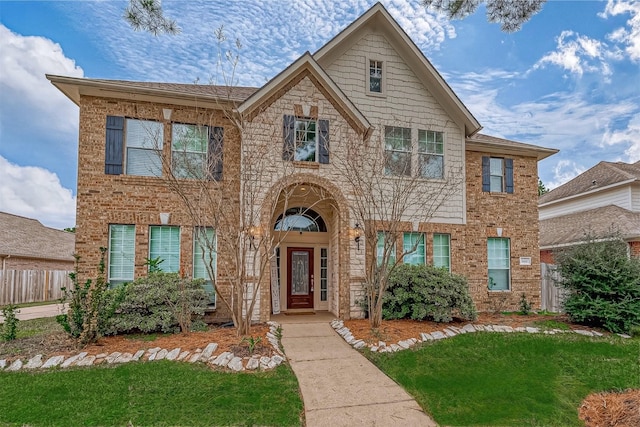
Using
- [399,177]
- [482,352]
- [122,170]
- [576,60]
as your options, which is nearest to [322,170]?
[399,177]

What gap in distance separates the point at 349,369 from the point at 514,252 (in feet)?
31.6

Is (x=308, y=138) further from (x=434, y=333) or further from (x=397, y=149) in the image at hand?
(x=434, y=333)

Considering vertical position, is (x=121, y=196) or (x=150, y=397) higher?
(x=121, y=196)

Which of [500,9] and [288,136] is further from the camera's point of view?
[288,136]

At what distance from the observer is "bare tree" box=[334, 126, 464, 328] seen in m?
10.5

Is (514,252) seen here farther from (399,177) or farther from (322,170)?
(322,170)

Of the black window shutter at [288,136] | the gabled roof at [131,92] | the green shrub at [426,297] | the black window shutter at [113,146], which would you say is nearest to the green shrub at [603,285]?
the green shrub at [426,297]

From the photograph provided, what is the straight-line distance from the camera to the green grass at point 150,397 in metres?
4.96

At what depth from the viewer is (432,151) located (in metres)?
12.8

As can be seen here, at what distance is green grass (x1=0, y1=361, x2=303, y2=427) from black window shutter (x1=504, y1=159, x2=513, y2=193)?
36.9 ft

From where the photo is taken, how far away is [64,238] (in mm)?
26969

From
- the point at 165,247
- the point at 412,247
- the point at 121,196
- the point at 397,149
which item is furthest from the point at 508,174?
the point at 121,196

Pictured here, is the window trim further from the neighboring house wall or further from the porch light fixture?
the neighboring house wall

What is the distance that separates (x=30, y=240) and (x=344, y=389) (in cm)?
2403
